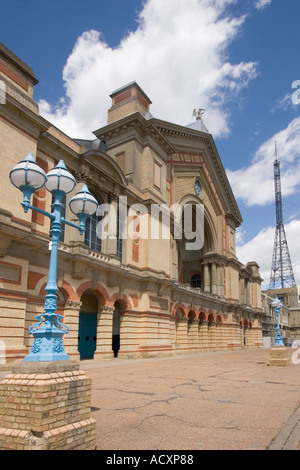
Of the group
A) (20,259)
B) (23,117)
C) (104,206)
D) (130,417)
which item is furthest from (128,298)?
(130,417)

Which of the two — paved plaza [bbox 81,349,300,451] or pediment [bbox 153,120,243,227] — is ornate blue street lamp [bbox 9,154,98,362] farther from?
pediment [bbox 153,120,243,227]

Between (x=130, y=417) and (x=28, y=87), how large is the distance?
1604 centimetres

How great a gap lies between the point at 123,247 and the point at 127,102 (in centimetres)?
1193

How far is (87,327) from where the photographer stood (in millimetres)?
22078

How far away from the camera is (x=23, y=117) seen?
1694 cm

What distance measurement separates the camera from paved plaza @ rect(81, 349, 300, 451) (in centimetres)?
549

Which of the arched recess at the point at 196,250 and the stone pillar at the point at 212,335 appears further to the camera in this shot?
the arched recess at the point at 196,250

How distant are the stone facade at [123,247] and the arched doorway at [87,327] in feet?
0.23

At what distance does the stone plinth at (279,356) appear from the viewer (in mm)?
18047

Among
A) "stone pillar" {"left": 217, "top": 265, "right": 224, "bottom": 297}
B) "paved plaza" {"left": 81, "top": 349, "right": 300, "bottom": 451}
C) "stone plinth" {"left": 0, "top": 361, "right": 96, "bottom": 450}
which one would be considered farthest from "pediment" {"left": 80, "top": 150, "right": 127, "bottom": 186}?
"stone pillar" {"left": 217, "top": 265, "right": 224, "bottom": 297}

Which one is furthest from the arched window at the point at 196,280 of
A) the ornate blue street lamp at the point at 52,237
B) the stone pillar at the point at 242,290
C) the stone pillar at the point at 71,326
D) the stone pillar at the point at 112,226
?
the ornate blue street lamp at the point at 52,237

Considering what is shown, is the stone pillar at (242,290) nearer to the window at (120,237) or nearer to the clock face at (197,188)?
the clock face at (197,188)

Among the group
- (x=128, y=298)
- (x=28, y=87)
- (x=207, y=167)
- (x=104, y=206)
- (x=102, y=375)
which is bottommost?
(x=102, y=375)
